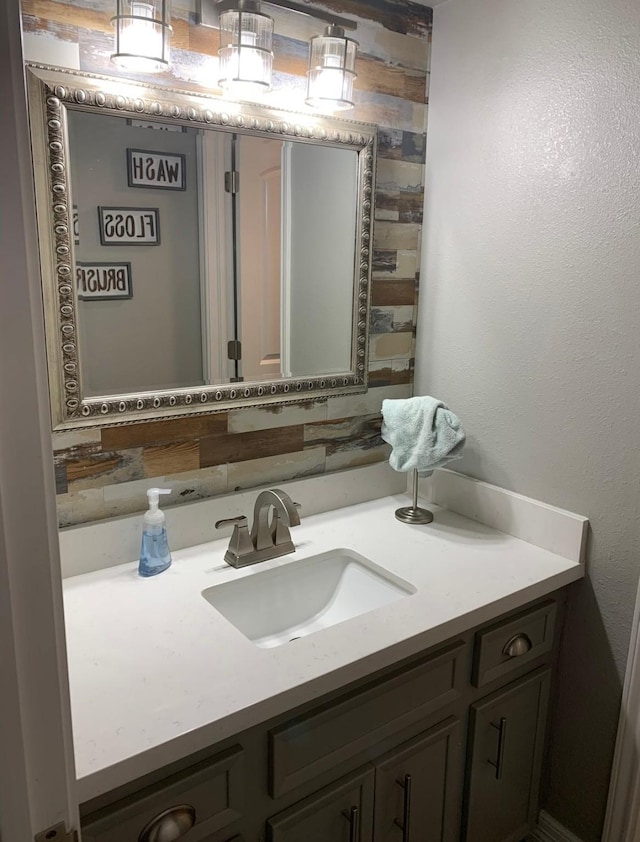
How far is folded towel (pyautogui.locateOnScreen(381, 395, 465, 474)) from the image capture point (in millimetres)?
1612

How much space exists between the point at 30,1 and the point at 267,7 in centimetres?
52

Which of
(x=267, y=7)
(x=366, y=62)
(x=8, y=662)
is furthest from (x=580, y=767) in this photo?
(x=267, y=7)

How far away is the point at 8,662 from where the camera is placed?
51cm

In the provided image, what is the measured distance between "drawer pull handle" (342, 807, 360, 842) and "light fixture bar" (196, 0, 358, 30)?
1.60 meters

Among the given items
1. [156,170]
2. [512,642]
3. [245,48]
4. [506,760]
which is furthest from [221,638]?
[245,48]

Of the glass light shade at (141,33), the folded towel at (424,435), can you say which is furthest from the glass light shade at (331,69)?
the folded towel at (424,435)

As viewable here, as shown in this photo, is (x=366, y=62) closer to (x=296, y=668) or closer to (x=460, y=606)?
(x=460, y=606)

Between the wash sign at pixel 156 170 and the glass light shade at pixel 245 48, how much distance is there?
8.0 inches

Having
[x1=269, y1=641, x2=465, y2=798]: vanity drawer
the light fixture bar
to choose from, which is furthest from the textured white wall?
[x1=269, y1=641, x2=465, y2=798]: vanity drawer

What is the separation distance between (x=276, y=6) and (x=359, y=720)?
4.97 ft

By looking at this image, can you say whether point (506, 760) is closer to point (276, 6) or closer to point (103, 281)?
point (103, 281)

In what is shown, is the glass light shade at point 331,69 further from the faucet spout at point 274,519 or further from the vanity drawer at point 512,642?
the vanity drawer at point 512,642

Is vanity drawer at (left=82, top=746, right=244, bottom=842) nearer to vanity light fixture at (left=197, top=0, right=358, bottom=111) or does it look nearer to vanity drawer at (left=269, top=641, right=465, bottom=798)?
vanity drawer at (left=269, top=641, right=465, bottom=798)

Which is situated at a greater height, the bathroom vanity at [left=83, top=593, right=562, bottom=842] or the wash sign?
the wash sign
